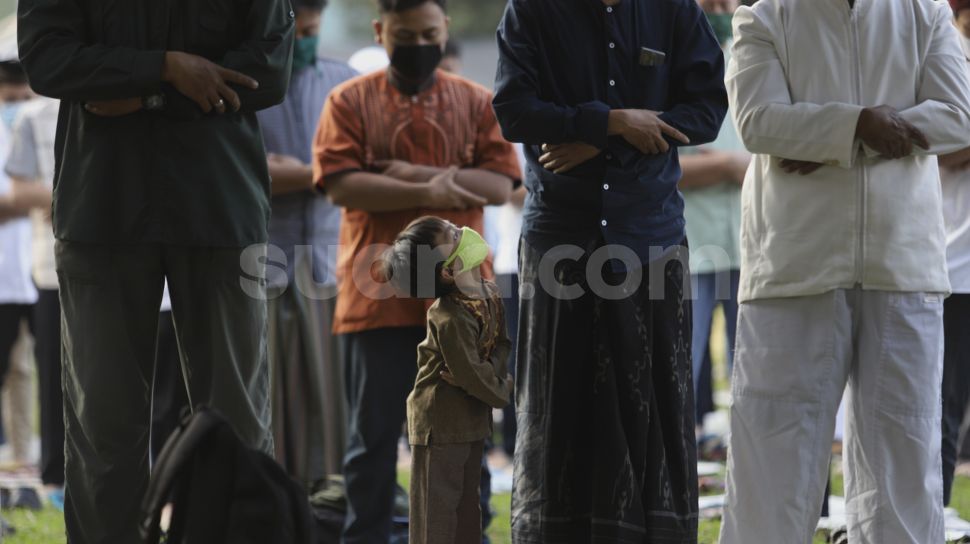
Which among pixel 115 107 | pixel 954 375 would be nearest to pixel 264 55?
pixel 115 107

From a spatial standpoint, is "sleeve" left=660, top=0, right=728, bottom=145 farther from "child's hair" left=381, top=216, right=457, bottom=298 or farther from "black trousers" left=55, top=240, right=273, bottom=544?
"black trousers" left=55, top=240, right=273, bottom=544

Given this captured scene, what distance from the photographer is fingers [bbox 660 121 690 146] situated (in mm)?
4398

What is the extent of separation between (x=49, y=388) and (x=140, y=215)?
136 inches

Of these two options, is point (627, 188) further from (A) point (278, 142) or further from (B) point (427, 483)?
(A) point (278, 142)

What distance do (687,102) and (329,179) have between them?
4.89 ft

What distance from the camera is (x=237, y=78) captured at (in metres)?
4.29

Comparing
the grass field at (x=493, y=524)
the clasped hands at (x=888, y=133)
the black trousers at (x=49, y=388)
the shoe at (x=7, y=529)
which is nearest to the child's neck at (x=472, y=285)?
the clasped hands at (x=888, y=133)

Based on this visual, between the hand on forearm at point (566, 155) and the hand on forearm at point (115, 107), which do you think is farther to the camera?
the hand on forearm at point (566, 155)

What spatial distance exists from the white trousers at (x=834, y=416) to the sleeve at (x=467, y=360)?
0.77m

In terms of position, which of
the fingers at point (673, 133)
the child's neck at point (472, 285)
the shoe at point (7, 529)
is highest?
the fingers at point (673, 133)

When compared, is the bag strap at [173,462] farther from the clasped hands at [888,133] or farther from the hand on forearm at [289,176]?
the hand on forearm at [289,176]

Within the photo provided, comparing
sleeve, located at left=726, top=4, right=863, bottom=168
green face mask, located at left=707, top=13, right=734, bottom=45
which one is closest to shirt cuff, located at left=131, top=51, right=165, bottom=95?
sleeve, located at left=726, top=4, right=863, bottom=168

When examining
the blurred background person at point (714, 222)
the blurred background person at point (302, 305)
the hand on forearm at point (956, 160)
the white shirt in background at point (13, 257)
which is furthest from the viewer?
the white shirt in background at point (13, 257)

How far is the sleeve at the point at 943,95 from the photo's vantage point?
4.37 m
